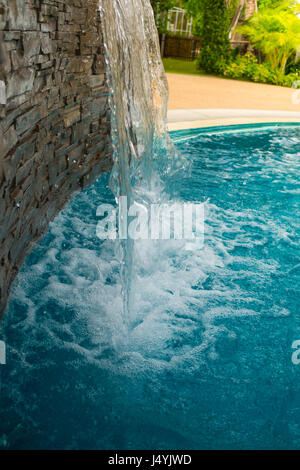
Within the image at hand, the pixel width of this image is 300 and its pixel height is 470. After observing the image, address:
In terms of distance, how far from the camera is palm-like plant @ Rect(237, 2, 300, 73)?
1473 centimetres

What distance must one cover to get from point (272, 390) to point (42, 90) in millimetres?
2297

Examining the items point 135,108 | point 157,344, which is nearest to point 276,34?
point 135,108

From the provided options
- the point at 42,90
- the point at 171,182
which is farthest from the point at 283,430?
the point at 171,182

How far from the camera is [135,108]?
13.6 ft

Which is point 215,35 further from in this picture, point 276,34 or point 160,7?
point 160,7

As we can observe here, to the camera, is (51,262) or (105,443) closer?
(105,443)

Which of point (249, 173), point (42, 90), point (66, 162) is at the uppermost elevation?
point (42, 90)

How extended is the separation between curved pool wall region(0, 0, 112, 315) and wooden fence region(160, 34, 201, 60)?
17926 millimetres

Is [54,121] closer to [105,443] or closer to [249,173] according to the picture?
[105,443]

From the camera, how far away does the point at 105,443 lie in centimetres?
178

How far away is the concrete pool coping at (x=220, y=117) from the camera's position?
7.41 meters

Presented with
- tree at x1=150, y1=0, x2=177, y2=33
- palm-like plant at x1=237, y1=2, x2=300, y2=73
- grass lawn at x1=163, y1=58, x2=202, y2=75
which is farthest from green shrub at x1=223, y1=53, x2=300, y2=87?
tree at x1=150, y1=0, x2=177, y2=33

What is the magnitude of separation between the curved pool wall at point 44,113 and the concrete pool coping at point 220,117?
2.99 meters

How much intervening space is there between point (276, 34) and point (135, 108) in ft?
42.5
